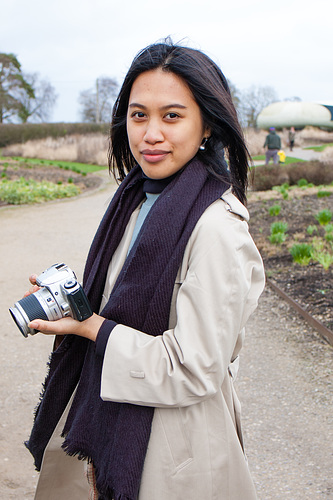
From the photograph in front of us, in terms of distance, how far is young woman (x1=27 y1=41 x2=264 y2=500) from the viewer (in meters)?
1.46

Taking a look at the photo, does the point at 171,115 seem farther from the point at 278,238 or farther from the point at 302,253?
the point at 278,238

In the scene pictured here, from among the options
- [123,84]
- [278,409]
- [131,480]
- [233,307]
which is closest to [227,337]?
[233,307]

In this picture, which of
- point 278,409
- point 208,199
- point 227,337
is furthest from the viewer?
point 278,409

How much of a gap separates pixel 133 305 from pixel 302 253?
4.69 meters

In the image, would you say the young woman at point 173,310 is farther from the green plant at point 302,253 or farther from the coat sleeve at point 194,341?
the green plant at point 302,253

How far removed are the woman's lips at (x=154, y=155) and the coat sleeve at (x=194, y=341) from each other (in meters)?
0.27

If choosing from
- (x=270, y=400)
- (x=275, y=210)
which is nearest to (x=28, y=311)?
(x=270, y=400)

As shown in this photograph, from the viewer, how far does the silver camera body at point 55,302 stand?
1.53m

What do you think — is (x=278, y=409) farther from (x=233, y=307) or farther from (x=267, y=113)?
(x=267, y=113)

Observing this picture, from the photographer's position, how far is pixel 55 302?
5.16 feet

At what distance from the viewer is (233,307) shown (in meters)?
1.47

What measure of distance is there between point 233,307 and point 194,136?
0.51 m

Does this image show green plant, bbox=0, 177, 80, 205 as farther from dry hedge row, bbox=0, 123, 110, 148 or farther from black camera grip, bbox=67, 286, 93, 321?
dry hedge row, bbox=0, 123, 110, 148

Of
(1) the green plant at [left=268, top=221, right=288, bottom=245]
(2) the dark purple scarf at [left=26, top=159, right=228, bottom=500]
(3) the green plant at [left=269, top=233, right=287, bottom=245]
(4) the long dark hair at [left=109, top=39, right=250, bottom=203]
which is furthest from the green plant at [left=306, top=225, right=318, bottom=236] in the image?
(2) the dark purple scarf at [left=26, top=159, right=228, bottom=500]
